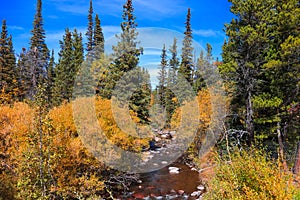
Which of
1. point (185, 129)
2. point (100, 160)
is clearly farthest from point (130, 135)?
point (185, 129)

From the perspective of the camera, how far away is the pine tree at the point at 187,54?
1651 inches

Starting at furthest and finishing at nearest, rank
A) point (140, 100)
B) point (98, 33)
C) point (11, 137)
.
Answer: point (98, 33)
point (140, 100)
point (11, 137)

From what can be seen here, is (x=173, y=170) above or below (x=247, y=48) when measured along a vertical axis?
below

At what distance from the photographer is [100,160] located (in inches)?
707

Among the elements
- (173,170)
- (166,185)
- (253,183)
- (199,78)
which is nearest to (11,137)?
(166,185)

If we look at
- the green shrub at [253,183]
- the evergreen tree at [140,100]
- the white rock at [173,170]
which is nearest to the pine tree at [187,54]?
the evergreen tree at [140,100]

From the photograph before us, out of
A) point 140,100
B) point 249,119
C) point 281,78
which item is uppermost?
point 281,78

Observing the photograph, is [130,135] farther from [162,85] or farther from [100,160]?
[162,85]

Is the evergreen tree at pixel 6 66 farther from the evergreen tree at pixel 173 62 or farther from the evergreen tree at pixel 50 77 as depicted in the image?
the evergreen tree at pixel 173 62

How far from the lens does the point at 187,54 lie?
41688 mm

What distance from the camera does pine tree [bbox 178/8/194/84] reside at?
41.9 m

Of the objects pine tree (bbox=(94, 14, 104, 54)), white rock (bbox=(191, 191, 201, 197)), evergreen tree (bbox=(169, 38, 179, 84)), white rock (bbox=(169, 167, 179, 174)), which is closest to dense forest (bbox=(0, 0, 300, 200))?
Result: white rock (bbox=(191, 191, 201, 197))

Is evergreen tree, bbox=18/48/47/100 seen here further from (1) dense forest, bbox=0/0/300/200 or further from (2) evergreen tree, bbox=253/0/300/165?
(2) evergreen tree, bbox=253/0/300/165

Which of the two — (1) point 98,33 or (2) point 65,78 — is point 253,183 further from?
(1) point 98,33
